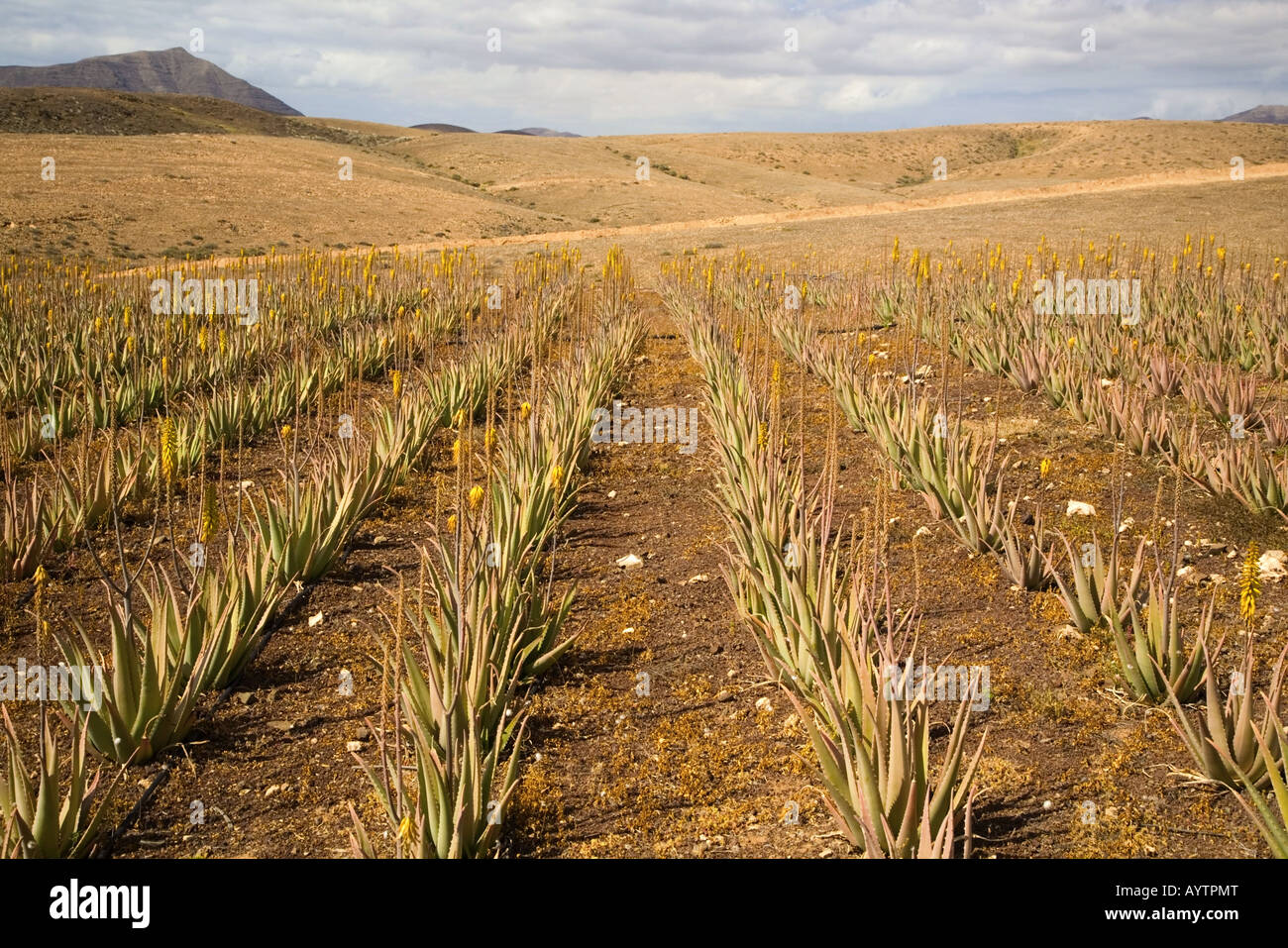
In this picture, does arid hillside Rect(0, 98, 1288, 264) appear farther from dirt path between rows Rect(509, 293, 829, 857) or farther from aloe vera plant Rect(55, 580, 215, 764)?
aloe vera plant Rect(55, 580, 215, 764)

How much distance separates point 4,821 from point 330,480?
91.1 inches

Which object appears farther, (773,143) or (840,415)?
(773,143)

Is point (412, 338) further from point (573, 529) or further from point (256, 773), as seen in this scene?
point (256, 773)

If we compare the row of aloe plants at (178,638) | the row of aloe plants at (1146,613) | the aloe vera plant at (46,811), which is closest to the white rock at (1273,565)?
the row of aloe plants at (1146,613)

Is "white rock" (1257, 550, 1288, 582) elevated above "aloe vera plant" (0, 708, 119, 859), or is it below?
above

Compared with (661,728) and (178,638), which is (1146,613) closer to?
(661,728)

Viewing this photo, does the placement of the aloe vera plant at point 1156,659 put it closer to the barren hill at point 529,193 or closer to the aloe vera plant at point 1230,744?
the aloe vera plant at point 1230,744

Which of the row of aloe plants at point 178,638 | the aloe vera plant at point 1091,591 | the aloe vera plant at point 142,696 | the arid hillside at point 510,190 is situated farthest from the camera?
the arid hillside at point 510,190

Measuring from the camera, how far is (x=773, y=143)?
247 ft

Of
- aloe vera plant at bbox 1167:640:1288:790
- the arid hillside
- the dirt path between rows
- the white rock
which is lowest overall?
the dirt path between rows

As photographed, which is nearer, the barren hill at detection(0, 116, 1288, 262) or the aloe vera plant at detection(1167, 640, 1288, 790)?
the aloe vera plant at detection(1167, 640, 1288, 790)

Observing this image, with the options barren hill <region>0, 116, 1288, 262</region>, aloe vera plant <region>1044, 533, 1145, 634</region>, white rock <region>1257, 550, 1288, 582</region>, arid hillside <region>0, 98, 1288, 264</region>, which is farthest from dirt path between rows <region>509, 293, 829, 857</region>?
barren hill <region>0, 116, 1288, 262</region>

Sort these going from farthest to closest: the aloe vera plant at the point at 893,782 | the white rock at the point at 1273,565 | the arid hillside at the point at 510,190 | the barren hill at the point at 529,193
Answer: the arid hillside at the point at 510,190 → the barren hill at the point at 529,193 → the white rock at the point at 1273,565 → the aloe vera plant at the point at 893,782
